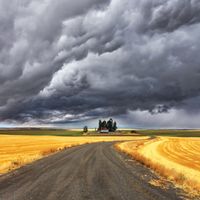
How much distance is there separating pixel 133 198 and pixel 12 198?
15.7 feet

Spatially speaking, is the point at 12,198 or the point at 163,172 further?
the point at 163,172

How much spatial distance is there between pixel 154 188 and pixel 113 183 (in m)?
2.30

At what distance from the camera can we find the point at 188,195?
1514 centimetres

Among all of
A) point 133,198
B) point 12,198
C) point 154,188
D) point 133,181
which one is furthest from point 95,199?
point 133,181

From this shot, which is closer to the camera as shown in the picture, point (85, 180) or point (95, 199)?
point (95, 199)

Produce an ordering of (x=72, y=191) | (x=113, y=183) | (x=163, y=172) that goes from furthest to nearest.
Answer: (x=163, y=172), (x=113, y=183), (x=72, y=191)

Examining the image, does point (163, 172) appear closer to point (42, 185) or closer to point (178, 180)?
point (178, 180)

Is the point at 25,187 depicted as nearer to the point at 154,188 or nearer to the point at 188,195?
the point at 154,188

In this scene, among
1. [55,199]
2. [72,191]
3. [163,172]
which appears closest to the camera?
[55,199]

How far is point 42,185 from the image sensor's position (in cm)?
Answer: 1695

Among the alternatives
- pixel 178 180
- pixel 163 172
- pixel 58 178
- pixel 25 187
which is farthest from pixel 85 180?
pixel 163 172

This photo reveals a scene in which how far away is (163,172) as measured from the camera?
928 inches

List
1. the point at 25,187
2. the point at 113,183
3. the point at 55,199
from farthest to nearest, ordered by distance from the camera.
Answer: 1. the point at 113,183
2. the point at 25,187
3. the point at 55,199

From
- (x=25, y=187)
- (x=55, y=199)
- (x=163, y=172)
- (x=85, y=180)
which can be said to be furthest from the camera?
(x=163, y=172)
